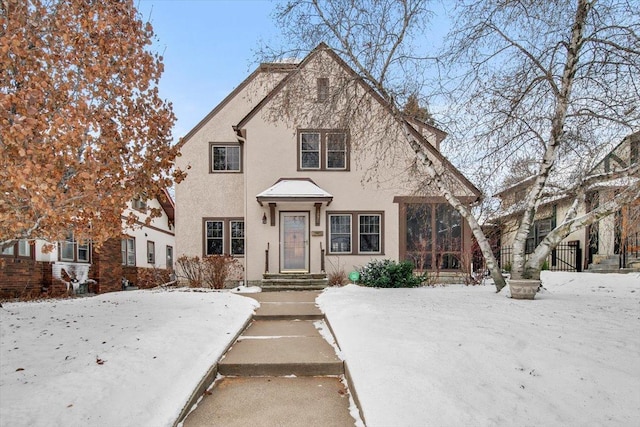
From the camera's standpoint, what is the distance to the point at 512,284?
6.88 metres

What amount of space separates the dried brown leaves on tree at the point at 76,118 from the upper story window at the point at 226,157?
277 inches

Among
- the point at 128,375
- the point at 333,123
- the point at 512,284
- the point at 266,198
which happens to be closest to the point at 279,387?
the point at 128,375

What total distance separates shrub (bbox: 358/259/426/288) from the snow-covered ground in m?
3.94

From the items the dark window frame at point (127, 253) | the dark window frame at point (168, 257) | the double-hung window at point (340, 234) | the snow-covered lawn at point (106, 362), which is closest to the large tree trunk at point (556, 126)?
the snow-covered lawn at point (106, 362)

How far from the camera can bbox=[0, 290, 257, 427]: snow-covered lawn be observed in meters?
2.96

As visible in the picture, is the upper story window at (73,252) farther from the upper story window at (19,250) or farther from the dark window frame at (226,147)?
the dark window frame at (226,147)

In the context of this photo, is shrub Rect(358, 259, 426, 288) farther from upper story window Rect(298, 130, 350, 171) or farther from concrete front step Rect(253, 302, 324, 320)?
upper story window Rect(298, 130, 350, 171)

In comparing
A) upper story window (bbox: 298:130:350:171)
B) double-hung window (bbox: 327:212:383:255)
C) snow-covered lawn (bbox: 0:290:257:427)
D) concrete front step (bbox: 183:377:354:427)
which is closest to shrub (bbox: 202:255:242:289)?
double-hung window (bbox: 327:212:383:255)

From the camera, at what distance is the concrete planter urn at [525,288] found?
6.73m

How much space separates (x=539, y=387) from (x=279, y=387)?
2.40m

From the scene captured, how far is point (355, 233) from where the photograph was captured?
12703mm

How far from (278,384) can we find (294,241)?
28.5 ft

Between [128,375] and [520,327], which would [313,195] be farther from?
[128,375]

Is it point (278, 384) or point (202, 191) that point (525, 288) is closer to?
point (278, 384)
